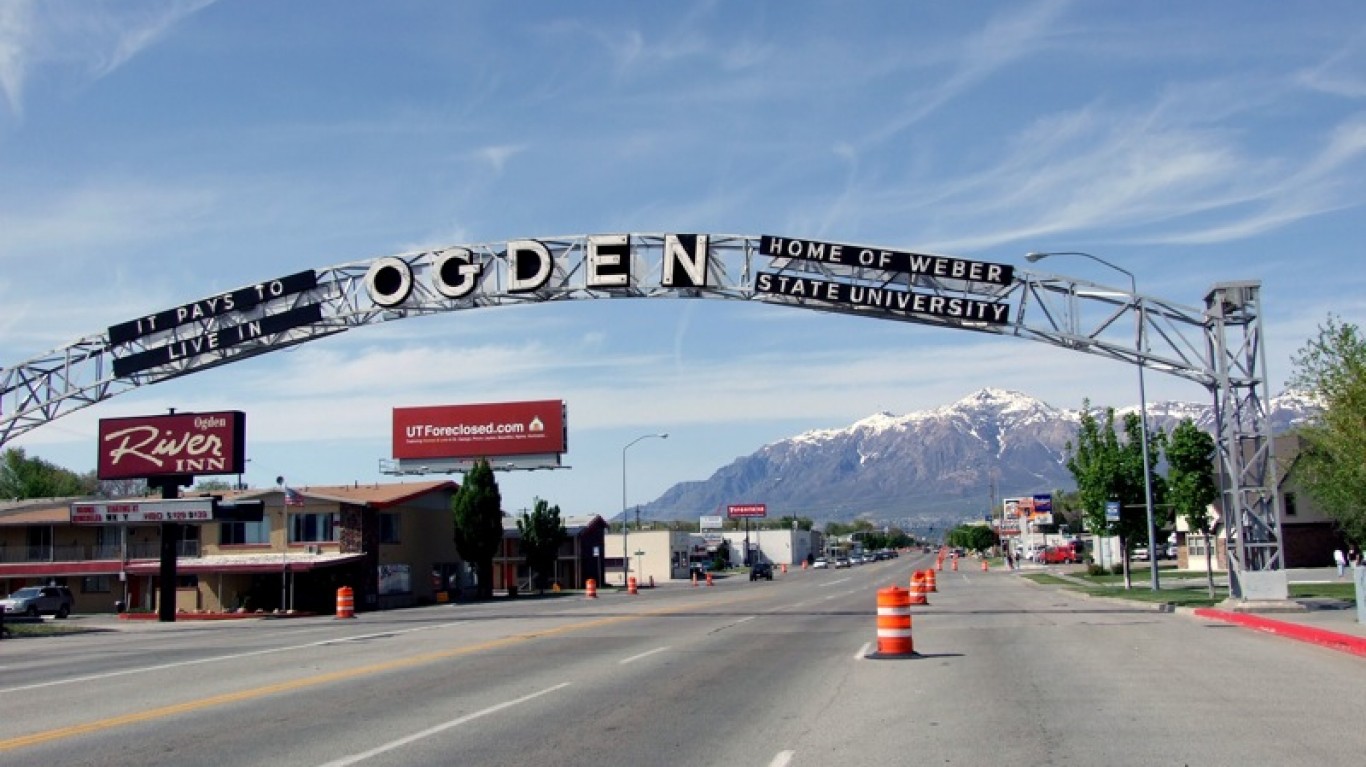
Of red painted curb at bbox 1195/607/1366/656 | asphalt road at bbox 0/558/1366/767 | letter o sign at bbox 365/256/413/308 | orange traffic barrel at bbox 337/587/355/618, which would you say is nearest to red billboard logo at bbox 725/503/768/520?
orange traffic barrel at bbox 337/587/355/618

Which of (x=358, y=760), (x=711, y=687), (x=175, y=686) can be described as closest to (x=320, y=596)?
(x=175, y=686)

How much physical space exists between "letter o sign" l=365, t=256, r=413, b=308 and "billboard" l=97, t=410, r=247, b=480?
1946cm

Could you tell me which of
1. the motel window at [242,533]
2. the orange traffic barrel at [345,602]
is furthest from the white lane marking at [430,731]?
Result: the motel window at [242,533]

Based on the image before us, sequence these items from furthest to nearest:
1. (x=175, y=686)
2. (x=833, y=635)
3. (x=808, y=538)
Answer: (x=808, y=538), (x=833, y=635), (x=175, y=686)

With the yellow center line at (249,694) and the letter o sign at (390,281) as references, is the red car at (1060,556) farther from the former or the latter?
the yellow center line at (249,694)

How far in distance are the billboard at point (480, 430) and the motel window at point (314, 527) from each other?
28.0m

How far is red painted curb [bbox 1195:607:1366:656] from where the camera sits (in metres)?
20.9

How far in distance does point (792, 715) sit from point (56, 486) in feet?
344

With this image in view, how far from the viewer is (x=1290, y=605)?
30.1 meters

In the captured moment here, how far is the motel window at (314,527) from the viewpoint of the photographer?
6244 cm

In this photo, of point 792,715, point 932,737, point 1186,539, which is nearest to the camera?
point 932,737

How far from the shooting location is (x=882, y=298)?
33.6 m

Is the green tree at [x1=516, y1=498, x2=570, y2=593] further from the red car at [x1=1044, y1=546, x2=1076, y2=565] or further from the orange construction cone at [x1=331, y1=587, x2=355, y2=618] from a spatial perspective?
the red car at [x1=1044, y1=546, x2=1076, y2=565]

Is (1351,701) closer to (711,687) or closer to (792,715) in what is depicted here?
(792,715)
